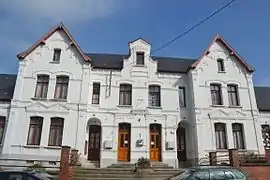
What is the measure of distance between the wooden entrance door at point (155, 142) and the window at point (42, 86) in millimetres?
8877

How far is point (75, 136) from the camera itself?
18.2 meters

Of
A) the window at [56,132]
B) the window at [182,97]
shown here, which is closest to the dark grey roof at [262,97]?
the window at [182,97]

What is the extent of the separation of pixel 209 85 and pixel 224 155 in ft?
19.3

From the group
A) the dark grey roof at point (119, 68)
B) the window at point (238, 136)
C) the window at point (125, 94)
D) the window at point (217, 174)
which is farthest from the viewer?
the dark grey roof at point (119, 68)

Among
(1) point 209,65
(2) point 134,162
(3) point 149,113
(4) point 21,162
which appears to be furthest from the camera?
(1) point 209,65

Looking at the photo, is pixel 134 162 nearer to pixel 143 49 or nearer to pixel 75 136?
pixel 75 136

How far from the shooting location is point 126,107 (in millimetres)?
20250

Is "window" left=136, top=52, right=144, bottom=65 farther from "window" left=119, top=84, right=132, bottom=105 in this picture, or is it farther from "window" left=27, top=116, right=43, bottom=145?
"window" left=27, top=116, right=43, bottom=145

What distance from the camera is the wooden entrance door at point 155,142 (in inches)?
770

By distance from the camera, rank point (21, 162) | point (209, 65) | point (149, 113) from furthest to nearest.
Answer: point (209, 65)
point (149, 113)
point (21, 162)

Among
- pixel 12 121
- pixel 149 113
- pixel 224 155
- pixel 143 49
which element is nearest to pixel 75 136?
pixel 12 121

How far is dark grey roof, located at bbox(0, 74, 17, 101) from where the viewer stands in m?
19.6

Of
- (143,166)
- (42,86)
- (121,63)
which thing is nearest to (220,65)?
(121,63)

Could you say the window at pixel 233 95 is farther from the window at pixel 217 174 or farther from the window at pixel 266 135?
the window at pixel 217 174
